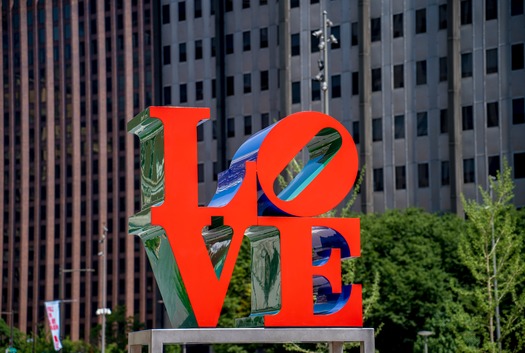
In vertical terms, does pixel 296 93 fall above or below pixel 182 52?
below

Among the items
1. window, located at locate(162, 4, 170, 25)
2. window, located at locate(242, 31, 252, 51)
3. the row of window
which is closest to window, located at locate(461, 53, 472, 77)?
the row of window

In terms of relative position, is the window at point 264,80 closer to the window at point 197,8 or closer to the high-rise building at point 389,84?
the high-rise building at point 389,84

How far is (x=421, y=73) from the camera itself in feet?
332

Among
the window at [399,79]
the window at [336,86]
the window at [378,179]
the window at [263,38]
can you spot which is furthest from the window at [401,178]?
the window at [263,38]

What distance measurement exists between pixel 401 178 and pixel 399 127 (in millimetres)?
4181

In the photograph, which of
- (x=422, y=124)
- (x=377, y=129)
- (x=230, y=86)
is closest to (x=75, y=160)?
(x=230, y=86)

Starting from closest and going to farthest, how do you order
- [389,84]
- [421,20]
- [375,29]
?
1. [421,20]
2. [389,84]
3. [375,29]

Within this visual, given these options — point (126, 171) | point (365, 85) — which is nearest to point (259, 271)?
point (365, 85)

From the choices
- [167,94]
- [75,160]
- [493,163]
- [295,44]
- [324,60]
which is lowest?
[493,163]

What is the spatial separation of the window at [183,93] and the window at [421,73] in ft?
82.6

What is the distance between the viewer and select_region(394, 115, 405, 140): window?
333 feet

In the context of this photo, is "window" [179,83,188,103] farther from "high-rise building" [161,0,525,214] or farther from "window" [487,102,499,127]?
"window" [487,102,499,127]

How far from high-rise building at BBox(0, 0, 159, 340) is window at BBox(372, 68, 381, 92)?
83652 mm

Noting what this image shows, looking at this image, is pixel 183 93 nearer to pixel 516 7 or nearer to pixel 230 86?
pixel 230 86
